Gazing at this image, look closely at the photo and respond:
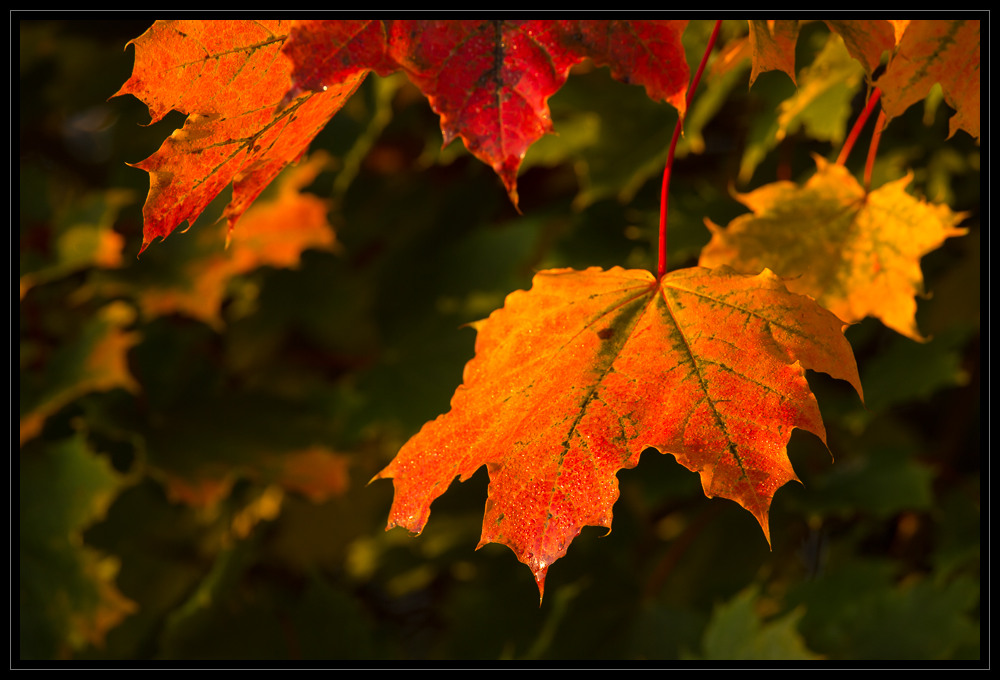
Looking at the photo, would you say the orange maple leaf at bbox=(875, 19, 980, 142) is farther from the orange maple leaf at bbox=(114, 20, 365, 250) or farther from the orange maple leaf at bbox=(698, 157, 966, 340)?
the orange maple leaf at bbox=(114, 20, 365, 250)

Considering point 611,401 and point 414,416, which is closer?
point 611,401

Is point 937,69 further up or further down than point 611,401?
further up

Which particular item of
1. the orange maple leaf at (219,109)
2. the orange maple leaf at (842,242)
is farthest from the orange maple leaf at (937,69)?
the orange maple leaf at (219,109)

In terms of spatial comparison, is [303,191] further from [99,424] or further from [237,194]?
[237,194]

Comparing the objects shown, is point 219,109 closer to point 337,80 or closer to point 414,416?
point 337,80

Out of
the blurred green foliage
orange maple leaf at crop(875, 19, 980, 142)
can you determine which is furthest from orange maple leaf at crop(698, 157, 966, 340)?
the blurred green foliage

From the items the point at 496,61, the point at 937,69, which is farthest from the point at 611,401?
the point at 937,69

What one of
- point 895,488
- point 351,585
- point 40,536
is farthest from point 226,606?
point 895,488
